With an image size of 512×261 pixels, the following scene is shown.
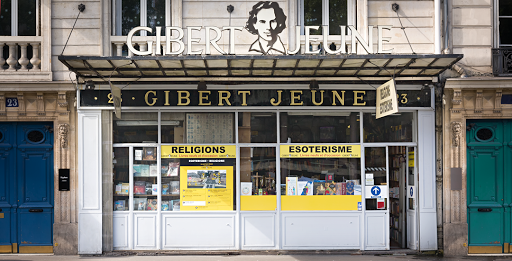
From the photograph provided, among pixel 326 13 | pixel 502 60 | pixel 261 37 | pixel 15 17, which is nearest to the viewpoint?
pixel 261 37

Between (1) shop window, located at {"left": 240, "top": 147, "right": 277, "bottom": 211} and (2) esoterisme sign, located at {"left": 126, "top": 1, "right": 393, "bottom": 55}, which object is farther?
(1) shop window, located at {"left": 240, "top": 147, "right": 277, "bottom": 211}

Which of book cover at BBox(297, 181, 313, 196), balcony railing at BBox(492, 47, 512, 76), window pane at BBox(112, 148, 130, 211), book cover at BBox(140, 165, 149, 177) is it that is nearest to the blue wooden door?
window pane at BBox(112, 148, 130, 211)

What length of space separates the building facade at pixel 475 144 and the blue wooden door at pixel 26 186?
A: 855 centimetres

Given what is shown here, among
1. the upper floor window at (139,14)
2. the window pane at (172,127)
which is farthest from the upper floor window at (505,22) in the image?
the upper floor window at (139,14)

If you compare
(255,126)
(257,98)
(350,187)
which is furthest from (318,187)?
(257,98)

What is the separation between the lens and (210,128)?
9102 millimetres

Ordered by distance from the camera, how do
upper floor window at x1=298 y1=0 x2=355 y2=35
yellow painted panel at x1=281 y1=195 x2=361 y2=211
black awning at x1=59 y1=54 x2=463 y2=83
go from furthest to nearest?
upper floor window at x1=298 y1=0 x2=355 y2=35 → yellow painted panel at x1=281 y1=195 x2=361 y2=211 → black awning at x1=59 y1=54 x2=463 y2=83

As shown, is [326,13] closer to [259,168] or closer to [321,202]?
[259,168]

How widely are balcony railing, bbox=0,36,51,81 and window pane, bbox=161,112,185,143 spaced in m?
2.60

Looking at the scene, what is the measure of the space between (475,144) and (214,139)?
5.67 metres

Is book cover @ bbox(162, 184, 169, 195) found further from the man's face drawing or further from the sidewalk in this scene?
the man's face drawing

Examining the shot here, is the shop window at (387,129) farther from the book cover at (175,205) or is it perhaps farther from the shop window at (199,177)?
the book cover at (175,205)

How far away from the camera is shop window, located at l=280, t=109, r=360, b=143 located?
9.16m

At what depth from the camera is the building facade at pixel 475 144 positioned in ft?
29.0
